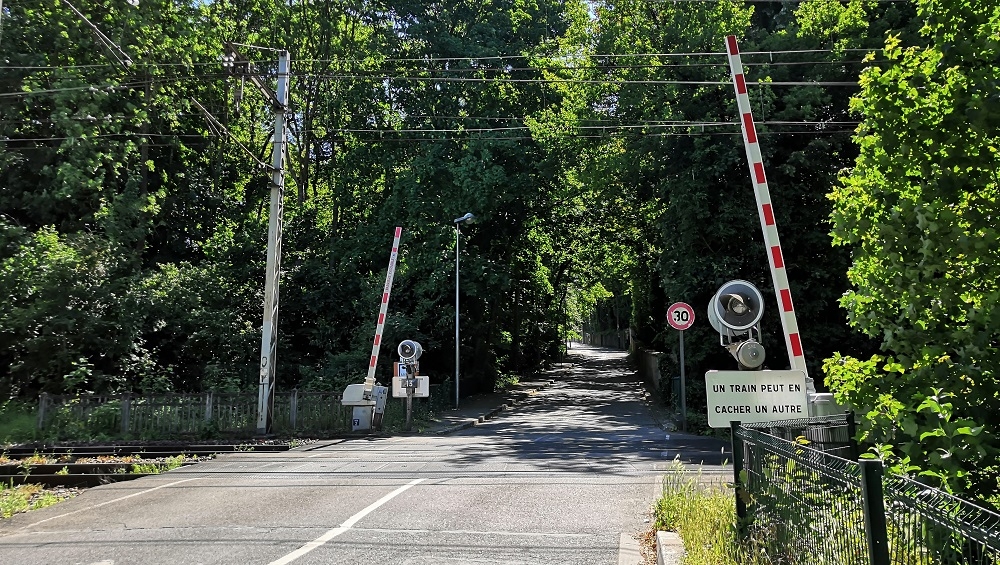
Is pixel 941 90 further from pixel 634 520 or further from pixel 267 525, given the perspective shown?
pixel 267 525

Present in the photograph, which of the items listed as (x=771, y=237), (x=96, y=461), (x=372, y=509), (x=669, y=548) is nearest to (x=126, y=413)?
(x=96, y=461)

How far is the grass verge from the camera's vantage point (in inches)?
199

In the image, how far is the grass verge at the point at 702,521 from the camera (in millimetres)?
5043

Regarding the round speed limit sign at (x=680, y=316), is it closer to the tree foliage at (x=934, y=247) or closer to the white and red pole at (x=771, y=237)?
the white and red pole at (x=771, y=237)

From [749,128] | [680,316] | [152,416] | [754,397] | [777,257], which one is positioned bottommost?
[152,416]

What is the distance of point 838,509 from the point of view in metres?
3.47

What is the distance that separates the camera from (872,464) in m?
2.88

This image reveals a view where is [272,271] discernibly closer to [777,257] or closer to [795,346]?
[777,257]

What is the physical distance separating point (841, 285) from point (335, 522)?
58.9ft

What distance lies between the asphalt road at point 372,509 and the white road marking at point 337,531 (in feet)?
0.07

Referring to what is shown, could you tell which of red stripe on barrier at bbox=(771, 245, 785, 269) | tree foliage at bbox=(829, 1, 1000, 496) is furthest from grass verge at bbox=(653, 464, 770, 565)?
red stripe on barrier at bbox=(771, 245, 785, 269)

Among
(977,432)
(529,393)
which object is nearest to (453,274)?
(529,393)

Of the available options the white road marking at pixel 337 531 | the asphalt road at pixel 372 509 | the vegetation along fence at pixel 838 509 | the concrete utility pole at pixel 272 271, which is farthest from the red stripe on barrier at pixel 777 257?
the concrete utility pole at pixel 272 271

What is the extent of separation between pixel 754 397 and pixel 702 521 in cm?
135
